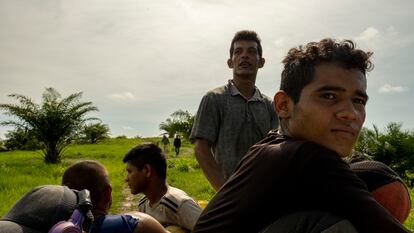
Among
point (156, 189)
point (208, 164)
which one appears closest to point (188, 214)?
point (208, 164)

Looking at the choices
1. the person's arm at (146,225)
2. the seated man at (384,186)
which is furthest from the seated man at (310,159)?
the person's arm at (146,225)

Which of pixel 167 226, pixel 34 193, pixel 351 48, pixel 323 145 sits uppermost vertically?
pixel 351 48

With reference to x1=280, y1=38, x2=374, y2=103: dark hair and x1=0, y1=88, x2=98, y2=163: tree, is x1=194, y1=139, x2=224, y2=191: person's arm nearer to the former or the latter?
x1=280, y1=38, x2=374, y2=103: dark hair

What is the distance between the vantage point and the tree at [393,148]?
16.3m

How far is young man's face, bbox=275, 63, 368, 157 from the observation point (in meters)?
1.96

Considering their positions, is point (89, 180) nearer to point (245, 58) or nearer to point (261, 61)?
point (245, 58)

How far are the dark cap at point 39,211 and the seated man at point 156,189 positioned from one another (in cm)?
174

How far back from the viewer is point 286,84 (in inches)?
82.2

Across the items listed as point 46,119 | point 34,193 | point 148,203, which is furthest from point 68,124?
point 34,193

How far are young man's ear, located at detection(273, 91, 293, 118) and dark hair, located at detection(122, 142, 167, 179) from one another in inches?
93.0

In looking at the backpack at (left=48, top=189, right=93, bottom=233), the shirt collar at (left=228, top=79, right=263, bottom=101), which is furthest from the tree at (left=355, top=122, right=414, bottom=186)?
the backpack at (left=48, top=189, right=93, bottom=233)

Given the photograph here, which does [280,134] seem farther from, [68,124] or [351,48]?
[68,124]

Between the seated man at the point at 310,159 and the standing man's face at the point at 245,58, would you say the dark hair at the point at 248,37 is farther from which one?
the seated man at the point at 310,159

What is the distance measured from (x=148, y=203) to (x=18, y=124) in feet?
74.0
